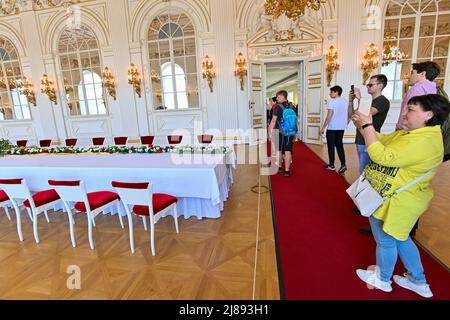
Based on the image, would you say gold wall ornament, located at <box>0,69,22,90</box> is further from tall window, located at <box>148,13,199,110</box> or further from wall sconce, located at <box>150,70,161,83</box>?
tall window, located at <box>148,13,199,110</box>

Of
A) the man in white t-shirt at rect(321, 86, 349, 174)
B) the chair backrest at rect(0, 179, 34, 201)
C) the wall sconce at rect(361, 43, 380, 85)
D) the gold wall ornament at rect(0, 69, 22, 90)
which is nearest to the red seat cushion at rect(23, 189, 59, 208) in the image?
the chair backrest at rect(0, 179, 34, 201)

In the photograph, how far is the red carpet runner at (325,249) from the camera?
2.01 m

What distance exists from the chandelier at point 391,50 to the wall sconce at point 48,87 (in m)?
10.5

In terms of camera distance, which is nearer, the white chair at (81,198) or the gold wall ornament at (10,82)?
the white chair at (81,198)

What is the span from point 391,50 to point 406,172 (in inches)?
282

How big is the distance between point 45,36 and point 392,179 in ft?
35.3

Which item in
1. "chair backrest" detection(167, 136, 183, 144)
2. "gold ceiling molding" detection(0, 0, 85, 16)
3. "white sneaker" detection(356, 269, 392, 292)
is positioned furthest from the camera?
"gold ceiling molding" detection(0, 0, 85, 16)

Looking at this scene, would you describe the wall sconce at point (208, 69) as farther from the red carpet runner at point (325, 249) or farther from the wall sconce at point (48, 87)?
the wall sconce at point (48, 87)

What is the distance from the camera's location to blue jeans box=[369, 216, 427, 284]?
70.7 inches

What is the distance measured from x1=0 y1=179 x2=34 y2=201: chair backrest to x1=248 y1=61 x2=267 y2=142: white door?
6011mm

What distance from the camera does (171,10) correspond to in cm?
772

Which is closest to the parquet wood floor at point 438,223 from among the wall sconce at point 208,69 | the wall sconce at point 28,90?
the wall sconce at point 208,69

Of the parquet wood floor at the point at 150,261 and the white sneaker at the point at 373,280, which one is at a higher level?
the white sneaker at the point at 373,280
